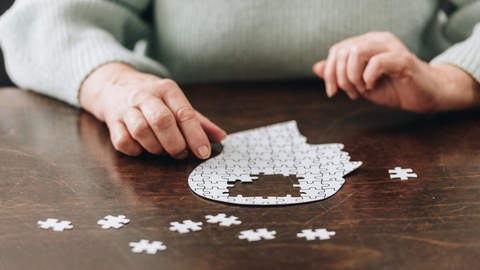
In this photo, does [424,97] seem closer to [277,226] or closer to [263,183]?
[263,183]

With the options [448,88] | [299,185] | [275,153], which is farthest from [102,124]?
[448,88]

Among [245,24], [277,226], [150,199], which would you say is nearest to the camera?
[277,226]

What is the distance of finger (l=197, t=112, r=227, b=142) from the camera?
119 cm

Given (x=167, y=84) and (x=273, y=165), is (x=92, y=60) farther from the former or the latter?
(x=273, y=165)

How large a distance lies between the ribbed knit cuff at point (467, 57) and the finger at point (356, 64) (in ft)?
0.65

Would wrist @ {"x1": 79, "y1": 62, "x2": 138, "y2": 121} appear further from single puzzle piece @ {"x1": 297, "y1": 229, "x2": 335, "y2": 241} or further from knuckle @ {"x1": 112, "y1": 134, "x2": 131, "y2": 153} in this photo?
single puzzle piece @ {"x1": 297, "y1": 229, "x2": 335, "y2": 241}

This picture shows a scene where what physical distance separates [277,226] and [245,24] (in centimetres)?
82

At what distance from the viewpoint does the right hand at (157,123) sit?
3.75 feet

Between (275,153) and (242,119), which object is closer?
(275,153)

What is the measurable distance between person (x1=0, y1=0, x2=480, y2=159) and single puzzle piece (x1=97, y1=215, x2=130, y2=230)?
0.78 feet

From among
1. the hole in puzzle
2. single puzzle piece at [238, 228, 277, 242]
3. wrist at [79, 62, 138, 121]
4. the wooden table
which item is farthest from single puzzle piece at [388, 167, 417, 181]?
wrist at [79, 62, 138, 121]

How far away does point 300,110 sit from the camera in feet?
4.58

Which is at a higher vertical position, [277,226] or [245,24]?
[245,24]

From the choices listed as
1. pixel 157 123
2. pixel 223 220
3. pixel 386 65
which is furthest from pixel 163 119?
pixel 386 65
